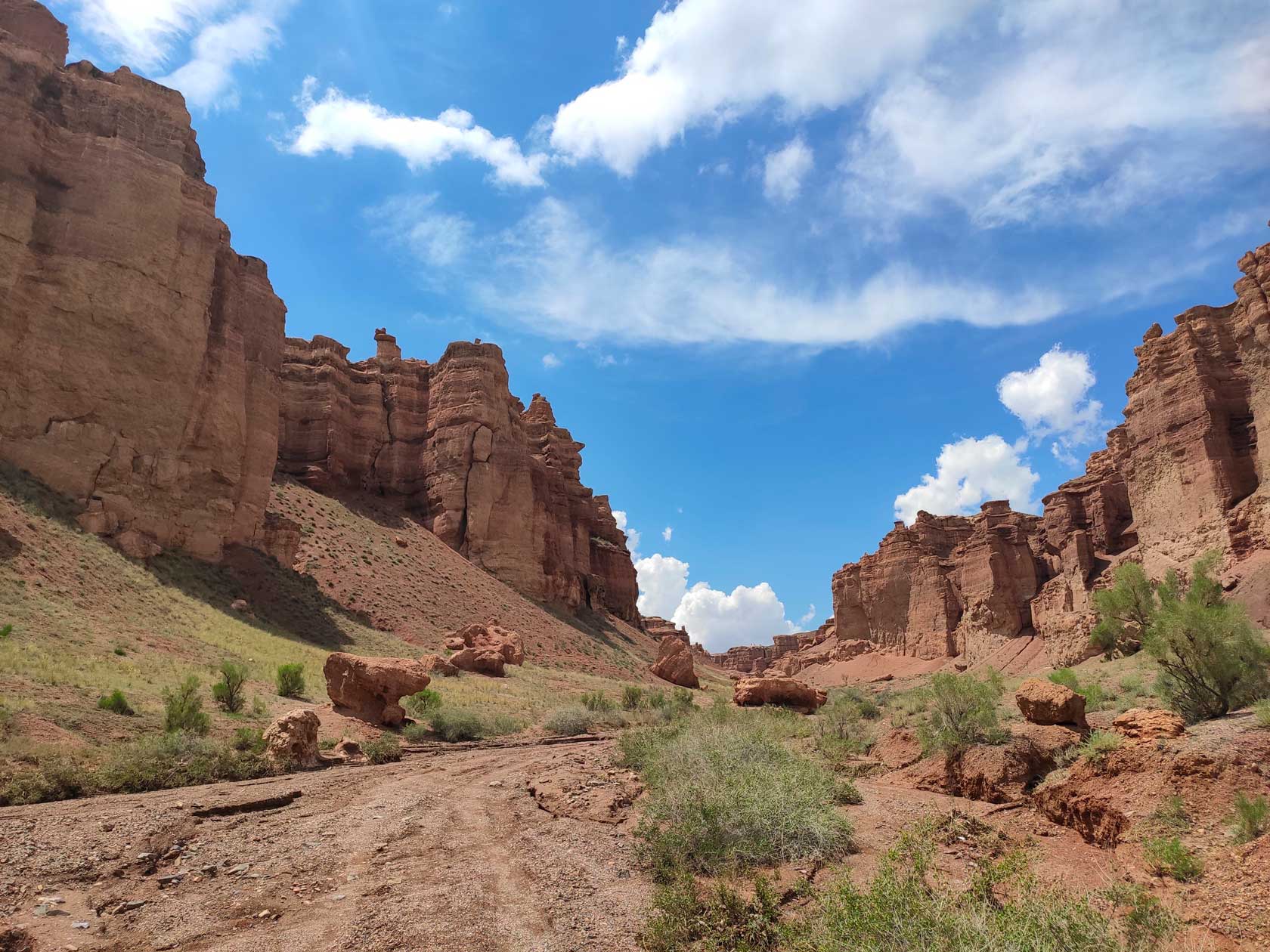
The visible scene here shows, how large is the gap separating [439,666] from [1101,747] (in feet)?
79.2

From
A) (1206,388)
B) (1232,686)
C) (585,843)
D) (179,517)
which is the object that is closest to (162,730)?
(585,843)

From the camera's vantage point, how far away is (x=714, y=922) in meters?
5.44

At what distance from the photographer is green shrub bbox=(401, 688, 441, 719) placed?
61.0 ft

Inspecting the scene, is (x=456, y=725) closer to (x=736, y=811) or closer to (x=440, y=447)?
(x=736, y=811)

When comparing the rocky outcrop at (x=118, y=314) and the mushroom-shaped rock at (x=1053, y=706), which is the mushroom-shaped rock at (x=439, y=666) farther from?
the mushroom-shaped rock at (x=1053, y=706)

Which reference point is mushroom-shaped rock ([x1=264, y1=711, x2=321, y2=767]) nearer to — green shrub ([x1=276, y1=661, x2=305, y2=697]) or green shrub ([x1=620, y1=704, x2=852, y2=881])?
green shrub ([x1=620, y1=704, x2=852, y2=881])

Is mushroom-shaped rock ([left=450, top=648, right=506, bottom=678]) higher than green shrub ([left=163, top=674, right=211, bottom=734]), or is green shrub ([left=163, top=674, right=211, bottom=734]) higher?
mushroom-shaped rock ([left=450, top=648, right=506, bottom=678])

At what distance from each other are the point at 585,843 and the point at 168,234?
3281cm

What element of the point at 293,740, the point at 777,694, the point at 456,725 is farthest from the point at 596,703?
the point at 293,740

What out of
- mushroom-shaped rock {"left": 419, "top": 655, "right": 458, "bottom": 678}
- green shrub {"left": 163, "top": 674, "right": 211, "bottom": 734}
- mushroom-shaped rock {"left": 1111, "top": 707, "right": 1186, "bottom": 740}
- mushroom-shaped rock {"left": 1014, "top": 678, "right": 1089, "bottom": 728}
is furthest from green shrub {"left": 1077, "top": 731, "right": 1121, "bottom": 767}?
mushroom-shaped rock {"left": 419, "top": 655, "right": 458, "bottom": 678}

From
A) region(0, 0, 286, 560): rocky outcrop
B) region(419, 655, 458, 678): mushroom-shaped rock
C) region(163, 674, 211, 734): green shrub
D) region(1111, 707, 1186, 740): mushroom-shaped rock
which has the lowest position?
region(1111, 707, 1186, 740): mushroom-shaped rock

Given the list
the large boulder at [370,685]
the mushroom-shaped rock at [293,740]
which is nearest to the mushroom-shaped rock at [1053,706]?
the mushroom-shaped rock at [293,740]

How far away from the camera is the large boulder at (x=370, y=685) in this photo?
56.2ft

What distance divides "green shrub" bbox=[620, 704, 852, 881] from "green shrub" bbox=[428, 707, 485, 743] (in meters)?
8.06
